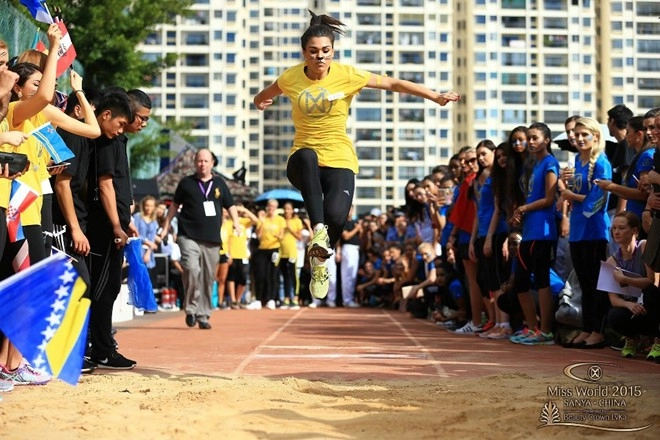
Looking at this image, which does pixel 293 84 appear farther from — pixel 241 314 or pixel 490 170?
pixel 241 314

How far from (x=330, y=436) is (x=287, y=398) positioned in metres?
1.31

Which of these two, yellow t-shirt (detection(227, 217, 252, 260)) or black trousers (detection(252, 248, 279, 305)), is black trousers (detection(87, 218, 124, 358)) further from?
black trousers (detection(252, 248, 279, 305))

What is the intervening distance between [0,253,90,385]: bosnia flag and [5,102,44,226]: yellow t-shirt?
5.37ft

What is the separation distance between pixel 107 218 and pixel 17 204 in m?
1.78

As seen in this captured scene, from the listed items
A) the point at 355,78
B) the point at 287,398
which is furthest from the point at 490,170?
the point at 287,398

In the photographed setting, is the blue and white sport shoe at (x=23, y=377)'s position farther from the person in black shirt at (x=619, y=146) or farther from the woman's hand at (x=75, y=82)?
the person in black shirt at (x=619, y=146)

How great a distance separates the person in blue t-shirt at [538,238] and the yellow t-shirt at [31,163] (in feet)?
18.5

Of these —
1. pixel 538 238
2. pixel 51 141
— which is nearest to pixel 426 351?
pixel 538 238

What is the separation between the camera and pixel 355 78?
8.42 meters

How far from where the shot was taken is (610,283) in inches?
388

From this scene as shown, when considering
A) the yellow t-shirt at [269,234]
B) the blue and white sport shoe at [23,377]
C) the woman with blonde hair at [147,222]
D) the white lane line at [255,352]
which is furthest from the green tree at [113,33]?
the blue and white sport shoe at [23,377]

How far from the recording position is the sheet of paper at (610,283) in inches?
383

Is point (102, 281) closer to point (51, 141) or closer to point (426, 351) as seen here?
point (51, 141)

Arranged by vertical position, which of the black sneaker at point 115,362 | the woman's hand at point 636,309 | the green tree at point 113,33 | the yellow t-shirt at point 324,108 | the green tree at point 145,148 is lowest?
the black sneaker at point 115,362
